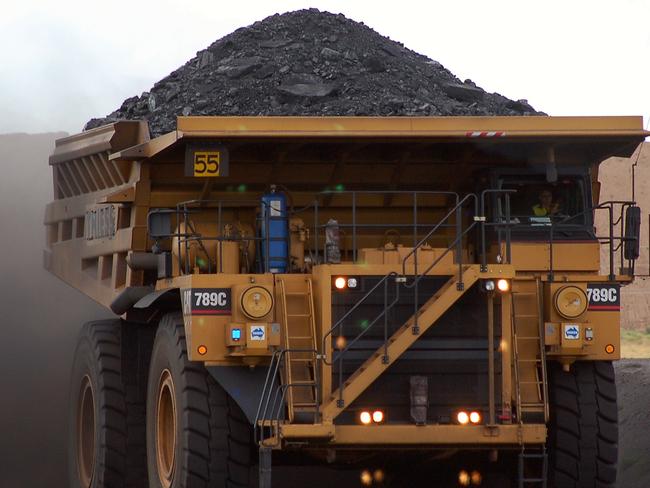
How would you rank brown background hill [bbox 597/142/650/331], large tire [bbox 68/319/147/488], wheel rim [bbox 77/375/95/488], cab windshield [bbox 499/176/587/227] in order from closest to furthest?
1. cab windshield [bbox 499/176/587/227]
2. large tire [bbox 68/319/147/488]
3. wheel rim [bbox 77/375/95/488]
4. brown background hill [bbox 597/142/650/331]

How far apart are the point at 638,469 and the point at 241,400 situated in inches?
253

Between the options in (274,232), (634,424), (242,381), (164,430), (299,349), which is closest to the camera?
(299,349)

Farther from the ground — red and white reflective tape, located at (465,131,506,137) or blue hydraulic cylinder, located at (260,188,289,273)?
red and white reflective tape, located at (465,131,506,137)

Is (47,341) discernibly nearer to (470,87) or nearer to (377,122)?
(470,87)

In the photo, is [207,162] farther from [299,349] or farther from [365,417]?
[365,417]

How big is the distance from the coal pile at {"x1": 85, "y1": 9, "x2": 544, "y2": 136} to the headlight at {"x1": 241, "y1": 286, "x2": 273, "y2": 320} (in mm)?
3328

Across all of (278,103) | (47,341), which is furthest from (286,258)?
(47,341)

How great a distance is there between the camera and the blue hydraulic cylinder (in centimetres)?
1195

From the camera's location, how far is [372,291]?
11.2 meters

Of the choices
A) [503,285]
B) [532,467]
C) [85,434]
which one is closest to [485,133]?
[503,285]

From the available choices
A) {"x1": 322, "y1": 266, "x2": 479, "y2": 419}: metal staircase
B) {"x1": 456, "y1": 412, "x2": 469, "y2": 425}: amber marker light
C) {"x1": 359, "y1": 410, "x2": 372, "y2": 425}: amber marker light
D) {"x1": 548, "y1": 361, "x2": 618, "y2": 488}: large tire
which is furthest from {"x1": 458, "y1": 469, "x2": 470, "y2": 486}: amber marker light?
{"x1": 322, "y1": 266, "x2": 479, "y2": 419}: metal staircase

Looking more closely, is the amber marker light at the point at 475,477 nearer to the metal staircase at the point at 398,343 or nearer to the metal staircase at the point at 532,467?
the metal staircase at the point at 532,467

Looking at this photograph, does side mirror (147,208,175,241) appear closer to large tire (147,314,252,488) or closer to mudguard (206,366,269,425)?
large tire (147,314,252,488)

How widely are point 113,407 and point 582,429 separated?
4.25 metres
